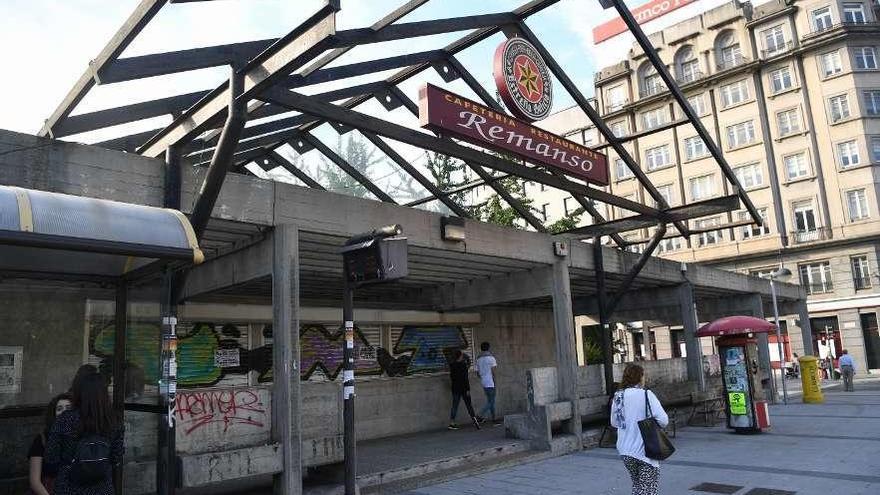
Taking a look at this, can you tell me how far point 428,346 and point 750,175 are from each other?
34487mm

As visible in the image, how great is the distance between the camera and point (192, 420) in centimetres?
686

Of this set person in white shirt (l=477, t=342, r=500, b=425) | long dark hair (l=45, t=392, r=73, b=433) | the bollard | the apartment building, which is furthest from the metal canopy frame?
the apartment building

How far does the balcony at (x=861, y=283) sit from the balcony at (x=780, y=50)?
14551 mm

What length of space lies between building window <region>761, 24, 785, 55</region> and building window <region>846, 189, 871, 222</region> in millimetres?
10443

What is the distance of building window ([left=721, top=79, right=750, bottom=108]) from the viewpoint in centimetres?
4156

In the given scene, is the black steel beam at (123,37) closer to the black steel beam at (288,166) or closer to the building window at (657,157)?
the black steel beam at (288,166)

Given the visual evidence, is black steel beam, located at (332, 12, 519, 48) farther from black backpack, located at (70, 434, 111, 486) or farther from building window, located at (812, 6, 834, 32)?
building window, located at (812, 6, 834, 32)

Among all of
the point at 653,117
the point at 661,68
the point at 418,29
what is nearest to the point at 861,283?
the point at 653,117

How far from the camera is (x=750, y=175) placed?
4109 centimetres

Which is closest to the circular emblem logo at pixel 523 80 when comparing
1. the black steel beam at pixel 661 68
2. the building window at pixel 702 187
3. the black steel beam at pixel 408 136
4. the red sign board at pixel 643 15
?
the black steel beam at pixel 408 136

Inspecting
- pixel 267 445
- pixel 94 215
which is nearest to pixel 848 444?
pixel 267 445

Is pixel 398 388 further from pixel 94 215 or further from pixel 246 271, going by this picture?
pixel 94 215

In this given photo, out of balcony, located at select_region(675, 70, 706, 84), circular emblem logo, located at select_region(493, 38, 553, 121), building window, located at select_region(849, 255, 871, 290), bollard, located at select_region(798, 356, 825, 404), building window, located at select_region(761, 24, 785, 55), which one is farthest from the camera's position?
balcony, located at select_region(675, 70, 706, 84)

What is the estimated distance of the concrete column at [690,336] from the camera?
1555 centimetres
